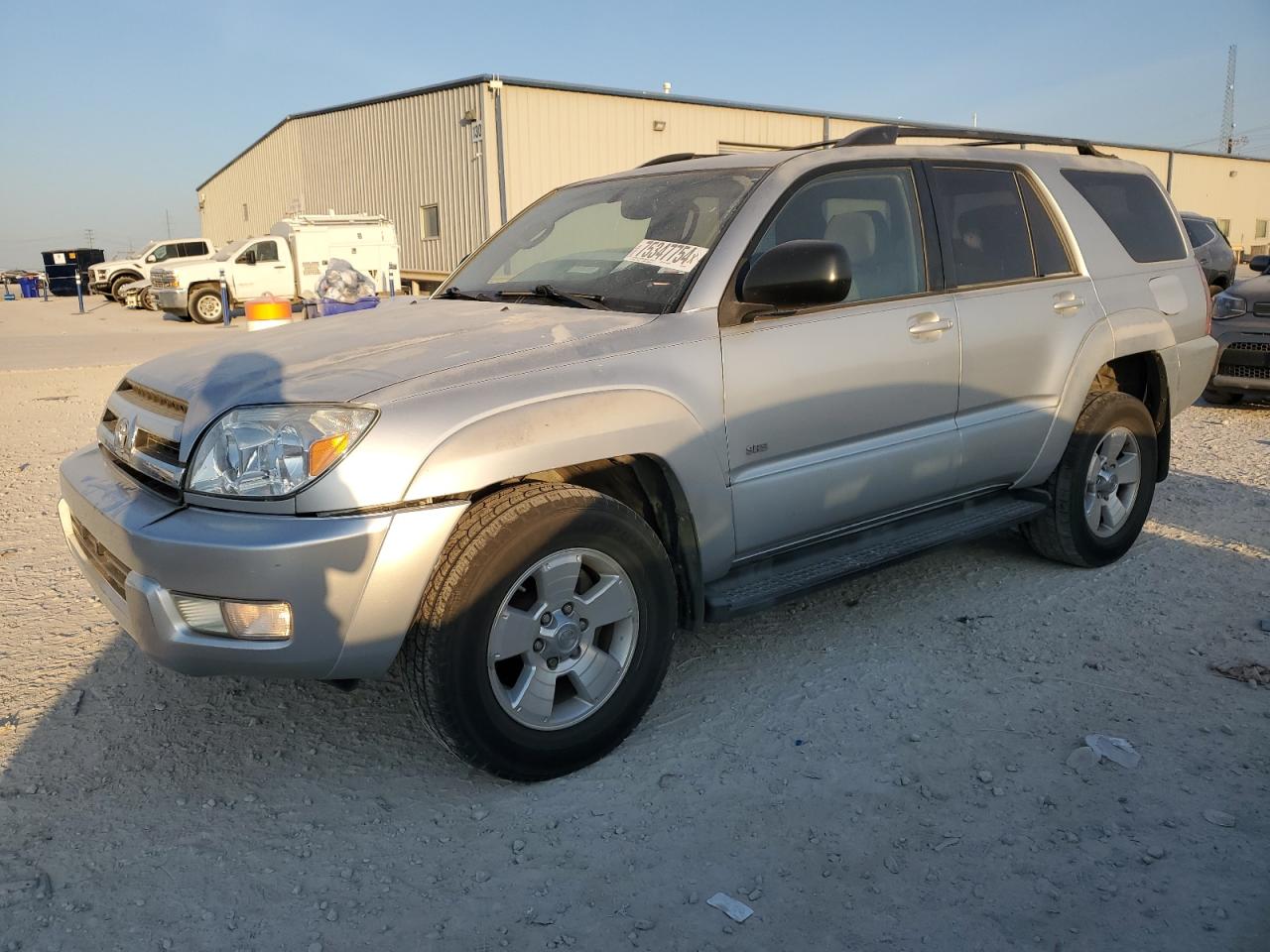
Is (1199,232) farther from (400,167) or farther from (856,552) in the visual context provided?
(400,167)

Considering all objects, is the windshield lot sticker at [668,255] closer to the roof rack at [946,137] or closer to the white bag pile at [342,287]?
the roof rack at [946,137]

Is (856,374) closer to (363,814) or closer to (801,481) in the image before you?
(801,481)

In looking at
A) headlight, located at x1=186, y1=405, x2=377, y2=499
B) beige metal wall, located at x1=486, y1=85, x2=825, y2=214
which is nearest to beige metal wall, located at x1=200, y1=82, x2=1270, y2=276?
beige metal wall, located at x1=486, y1=85, x2=825, y2=214

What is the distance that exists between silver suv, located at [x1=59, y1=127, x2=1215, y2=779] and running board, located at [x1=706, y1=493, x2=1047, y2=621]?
0.01 m

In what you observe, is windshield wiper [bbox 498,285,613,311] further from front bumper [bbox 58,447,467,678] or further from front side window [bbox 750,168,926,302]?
front bumper [bbox 58,447,467,678]

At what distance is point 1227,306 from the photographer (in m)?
8.72

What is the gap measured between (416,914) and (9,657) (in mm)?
2370

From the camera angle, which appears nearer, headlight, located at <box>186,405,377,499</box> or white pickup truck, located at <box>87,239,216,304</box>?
headlight, located at <box>186,405,377,499</box>

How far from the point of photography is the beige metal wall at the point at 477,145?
23406 millimetres

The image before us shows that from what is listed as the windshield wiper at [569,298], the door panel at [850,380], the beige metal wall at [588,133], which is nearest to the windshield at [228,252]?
the beige metal wall at [588,133]

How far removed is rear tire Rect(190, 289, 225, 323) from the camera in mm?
22484

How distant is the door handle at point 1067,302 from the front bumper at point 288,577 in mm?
2925

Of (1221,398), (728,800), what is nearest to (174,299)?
(1221,398)

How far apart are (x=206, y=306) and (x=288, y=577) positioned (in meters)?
22.4
